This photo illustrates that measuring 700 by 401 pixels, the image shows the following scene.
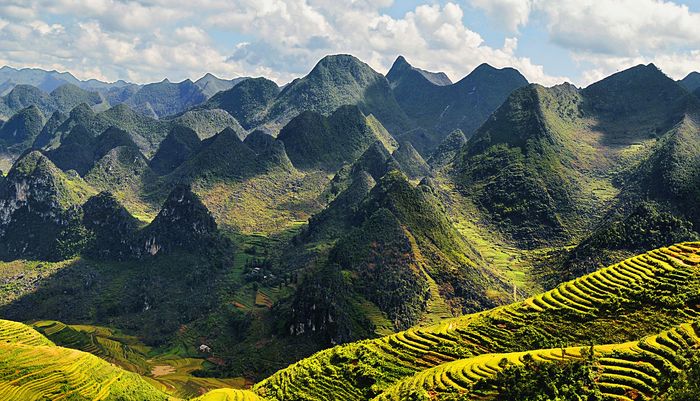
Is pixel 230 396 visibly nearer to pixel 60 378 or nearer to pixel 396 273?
pixel 60 378

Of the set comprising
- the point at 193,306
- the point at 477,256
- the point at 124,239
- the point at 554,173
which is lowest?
the point at 193,306

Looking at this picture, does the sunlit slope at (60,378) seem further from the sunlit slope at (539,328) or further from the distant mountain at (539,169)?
the distant mountain at (539,169)

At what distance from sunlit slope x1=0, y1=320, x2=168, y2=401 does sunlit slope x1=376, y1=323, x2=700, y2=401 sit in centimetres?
2594

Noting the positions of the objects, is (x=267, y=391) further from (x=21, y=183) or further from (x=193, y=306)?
(x=21, y=183)

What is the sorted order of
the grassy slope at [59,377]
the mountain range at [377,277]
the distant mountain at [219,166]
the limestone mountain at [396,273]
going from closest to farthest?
the grassy slope at [59,377] < the mountain range at [377,277] < the limestone mountain at [396,273] < the distant mountain at [219,166]

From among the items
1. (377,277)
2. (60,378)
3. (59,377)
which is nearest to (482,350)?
(60,378)

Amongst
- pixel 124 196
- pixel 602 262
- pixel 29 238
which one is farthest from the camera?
pixel 124 196

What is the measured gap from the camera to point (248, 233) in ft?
531

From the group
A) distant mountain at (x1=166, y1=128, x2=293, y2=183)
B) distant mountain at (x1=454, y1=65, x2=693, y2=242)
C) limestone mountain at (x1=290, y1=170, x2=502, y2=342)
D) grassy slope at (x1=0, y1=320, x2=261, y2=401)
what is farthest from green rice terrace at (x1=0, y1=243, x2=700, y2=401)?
distant mountain at (x1=166, y1=128, x2=293, y2=183)

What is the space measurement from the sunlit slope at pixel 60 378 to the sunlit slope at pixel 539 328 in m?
15.0

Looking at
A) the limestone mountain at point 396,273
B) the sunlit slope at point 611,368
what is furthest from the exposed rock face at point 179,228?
the sunlit slope at point 611,368

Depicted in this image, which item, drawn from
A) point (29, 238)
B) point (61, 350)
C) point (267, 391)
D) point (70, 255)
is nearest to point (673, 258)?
point (267, 391)

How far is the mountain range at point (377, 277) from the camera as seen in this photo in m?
50.1

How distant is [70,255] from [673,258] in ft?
419
